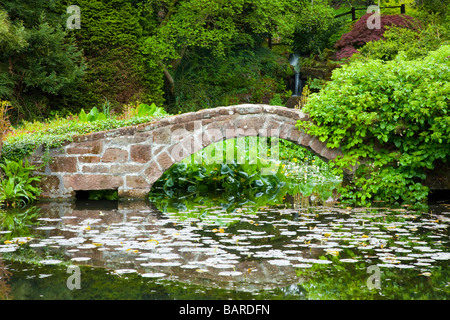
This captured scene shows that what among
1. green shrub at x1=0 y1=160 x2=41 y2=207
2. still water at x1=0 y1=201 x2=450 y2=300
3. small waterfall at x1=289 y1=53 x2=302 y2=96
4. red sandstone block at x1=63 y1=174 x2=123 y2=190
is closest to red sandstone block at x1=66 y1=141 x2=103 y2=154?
red sandstone block at x1=63 y1=174 x2=123 y2=190

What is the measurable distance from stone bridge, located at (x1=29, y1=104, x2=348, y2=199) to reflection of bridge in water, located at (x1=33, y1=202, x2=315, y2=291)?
172 cm

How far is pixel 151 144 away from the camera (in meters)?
8.77

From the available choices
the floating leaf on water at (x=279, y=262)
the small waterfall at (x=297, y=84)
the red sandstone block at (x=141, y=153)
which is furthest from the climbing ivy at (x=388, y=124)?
the small waterfall at (x=297, y=84)

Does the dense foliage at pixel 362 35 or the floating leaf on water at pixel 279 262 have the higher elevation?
the dense foliage at pixel 362 35

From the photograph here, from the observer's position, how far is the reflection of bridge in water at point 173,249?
4.11 metres

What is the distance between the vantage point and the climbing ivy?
26.7 ft

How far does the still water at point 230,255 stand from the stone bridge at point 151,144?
5.33 feet

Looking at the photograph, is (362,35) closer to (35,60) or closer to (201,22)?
(201,22)

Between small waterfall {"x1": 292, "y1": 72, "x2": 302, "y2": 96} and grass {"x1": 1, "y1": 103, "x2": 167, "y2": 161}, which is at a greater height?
small waterfall {"x1": 292, "y1": 72, "x2": 302, "y2": 96}

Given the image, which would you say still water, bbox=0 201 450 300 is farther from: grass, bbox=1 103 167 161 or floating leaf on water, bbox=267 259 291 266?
grass, bbox=1 103 167 161

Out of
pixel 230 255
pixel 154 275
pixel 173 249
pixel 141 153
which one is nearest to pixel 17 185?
pixel 141 153

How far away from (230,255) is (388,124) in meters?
4.51

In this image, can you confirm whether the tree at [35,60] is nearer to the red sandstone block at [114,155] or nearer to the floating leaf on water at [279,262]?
the red sandstone block at [114,155]

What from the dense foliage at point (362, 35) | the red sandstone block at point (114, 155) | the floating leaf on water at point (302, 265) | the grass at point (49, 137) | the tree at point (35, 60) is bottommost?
the floating leaf on water at point (302, 265)
